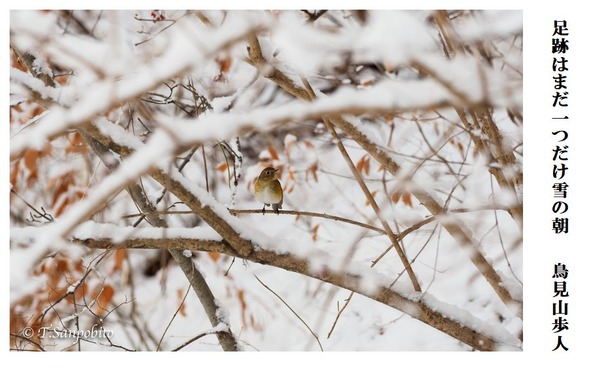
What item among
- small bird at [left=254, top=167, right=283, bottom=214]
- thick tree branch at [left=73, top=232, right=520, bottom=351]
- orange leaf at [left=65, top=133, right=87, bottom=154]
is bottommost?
thick tree branch at [left=73, top=232, right=520, bottom=351]

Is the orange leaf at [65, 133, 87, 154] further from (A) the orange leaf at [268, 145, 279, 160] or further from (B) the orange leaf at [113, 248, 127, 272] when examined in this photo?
(A) the orange leaf at [268, 145, 279, 160]

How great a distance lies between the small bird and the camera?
179 cm

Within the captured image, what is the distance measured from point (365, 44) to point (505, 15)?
2.21ft

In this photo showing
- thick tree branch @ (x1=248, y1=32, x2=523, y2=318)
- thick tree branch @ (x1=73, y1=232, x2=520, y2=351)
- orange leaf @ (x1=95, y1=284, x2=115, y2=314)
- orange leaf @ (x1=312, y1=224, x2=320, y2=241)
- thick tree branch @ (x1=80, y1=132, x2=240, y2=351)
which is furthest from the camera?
orange leaf @ (x1=312, y1=224, x2=320, y2=241)

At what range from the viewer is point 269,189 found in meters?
1.79

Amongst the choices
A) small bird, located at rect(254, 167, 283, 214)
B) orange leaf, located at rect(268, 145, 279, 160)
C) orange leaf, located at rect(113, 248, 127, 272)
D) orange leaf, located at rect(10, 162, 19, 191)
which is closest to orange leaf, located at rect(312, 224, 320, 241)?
small bird, located at rect(254, 167, 283, 214)

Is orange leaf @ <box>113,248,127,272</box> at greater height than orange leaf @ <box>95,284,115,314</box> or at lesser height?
greater

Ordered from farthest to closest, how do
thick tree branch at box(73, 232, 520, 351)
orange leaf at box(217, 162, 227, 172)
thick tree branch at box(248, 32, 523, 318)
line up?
orange leaf at box(217, 162, 227, 172) → thick tree branch at box(248, 32, 523, 318) → thick tree branch at box(73, 232, 520, 351)

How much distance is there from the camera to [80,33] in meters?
1.77

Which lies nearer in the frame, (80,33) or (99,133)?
(99,133)

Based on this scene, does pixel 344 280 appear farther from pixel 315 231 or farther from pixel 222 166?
pixel 222 166
